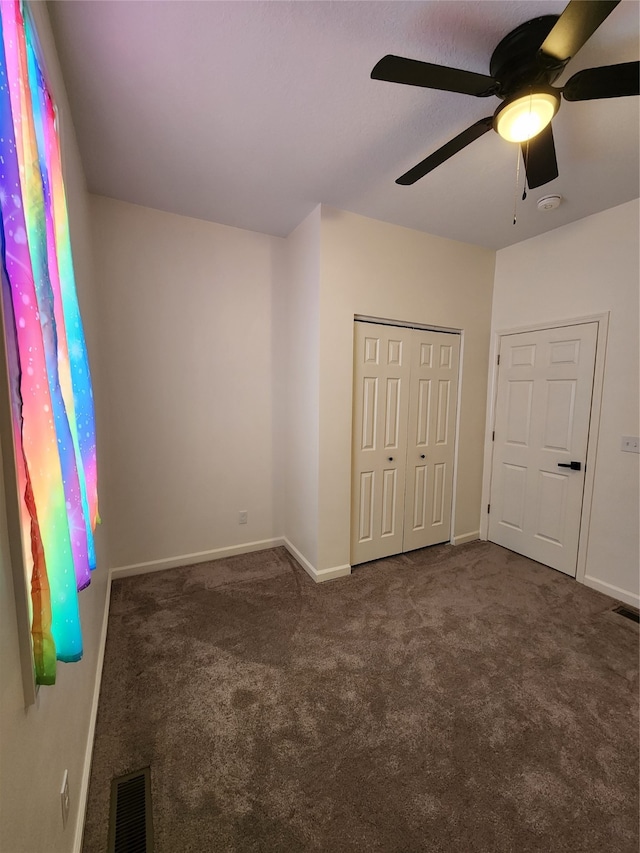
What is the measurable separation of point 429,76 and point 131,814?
2750 mm

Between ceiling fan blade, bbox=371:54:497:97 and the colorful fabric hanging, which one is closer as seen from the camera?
the colorful fabric hanging

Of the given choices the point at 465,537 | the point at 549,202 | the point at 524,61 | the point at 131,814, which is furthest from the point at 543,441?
the point at 131,814

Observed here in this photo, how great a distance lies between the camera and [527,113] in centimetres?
135

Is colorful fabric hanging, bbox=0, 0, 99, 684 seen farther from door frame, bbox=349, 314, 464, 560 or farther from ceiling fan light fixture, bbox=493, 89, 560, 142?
door frame, bbox=349, 314, 464, 560

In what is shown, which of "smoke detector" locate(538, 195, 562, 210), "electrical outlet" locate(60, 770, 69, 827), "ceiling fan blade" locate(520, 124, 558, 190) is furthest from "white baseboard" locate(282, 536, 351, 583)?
"smoke detector" locate(538, 195, 562, 210)

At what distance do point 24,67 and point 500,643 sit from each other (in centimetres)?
297

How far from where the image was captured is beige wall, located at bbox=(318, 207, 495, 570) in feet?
8.52

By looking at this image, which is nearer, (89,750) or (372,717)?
(89,750)

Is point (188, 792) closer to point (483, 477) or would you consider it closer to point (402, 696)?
point (402, 696)

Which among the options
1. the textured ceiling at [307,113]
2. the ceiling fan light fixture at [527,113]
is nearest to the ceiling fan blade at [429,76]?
the ceiling fan light fixture at [527,113]

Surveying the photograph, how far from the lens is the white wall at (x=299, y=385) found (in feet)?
8.72

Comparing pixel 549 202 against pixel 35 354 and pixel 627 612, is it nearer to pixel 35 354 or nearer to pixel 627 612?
pixel 627 612

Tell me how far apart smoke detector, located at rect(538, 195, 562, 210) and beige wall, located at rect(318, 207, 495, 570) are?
0.73 m

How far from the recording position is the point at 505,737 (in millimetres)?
1522
